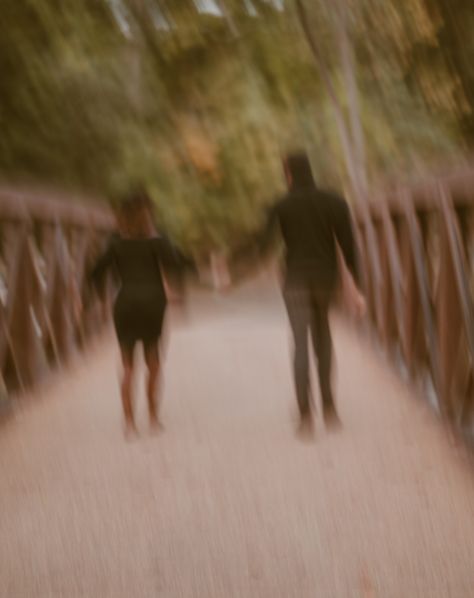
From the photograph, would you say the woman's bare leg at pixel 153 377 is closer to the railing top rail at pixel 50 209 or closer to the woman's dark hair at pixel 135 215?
the woman's dark hair at pixel 135 215

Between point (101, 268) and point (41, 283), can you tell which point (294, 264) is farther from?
point (41, 283)

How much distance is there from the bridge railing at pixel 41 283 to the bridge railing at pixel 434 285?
2149mm

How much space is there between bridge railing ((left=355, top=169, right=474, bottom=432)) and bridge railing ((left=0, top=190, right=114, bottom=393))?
215 centimetres

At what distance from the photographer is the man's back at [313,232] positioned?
5.65 meters

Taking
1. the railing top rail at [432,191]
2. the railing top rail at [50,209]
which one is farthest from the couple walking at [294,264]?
the railing top rail at [50,209]

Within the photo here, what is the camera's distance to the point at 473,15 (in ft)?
43.9

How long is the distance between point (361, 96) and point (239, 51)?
266cm

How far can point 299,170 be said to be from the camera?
5.67m

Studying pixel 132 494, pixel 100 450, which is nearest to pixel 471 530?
pixel 132 494

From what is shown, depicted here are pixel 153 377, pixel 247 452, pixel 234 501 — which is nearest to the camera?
pixel 234 501

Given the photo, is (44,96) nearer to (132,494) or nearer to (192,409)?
(192,409)

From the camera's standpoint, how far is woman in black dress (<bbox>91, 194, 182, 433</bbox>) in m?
5.75

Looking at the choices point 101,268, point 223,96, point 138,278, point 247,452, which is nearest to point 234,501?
point 247,452

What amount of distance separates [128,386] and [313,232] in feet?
4.88
